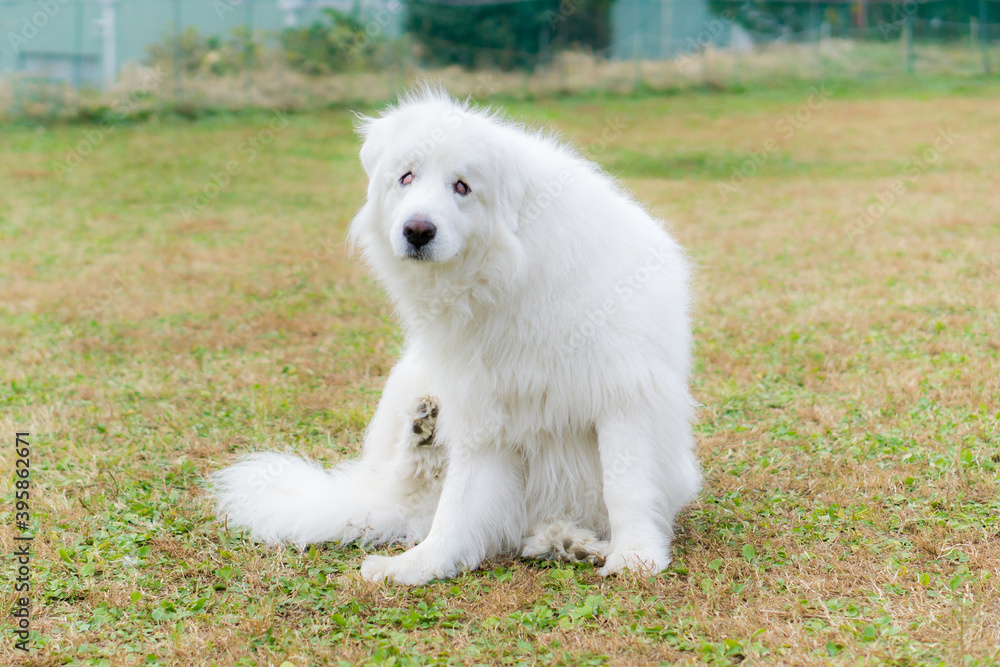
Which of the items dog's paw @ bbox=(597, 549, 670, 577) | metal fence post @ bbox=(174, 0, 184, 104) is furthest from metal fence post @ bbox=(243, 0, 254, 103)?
dog's paw @ bbox=(597, 549, 670, 577)

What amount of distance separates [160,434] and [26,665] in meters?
2.23

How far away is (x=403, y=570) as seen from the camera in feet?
11.4

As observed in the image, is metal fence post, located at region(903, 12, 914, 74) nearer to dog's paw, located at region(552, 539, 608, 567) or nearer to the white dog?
the white dog

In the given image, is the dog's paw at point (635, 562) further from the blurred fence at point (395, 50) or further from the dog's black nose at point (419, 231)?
the blurred fence at point (395, 50)

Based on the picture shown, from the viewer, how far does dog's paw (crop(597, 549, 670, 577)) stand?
337 centimetres

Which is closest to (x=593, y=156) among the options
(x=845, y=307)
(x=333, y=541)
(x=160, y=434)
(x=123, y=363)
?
(x=845, y=307)

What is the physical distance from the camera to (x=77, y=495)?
4.27m

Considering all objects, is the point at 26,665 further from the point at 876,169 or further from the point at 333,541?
the point at 876,169

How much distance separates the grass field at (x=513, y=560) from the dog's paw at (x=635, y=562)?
43 millimetres

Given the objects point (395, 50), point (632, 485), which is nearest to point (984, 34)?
point (395, 50)

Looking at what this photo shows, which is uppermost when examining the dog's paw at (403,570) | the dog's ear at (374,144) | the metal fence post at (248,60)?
the metal fence post at (248,60)

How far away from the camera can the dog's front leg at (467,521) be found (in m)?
3.50

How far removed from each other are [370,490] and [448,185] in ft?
4.71

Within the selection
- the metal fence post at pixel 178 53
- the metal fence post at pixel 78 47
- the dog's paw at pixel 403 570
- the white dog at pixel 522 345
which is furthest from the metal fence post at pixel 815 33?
the dog's paw at pixel 403 570
